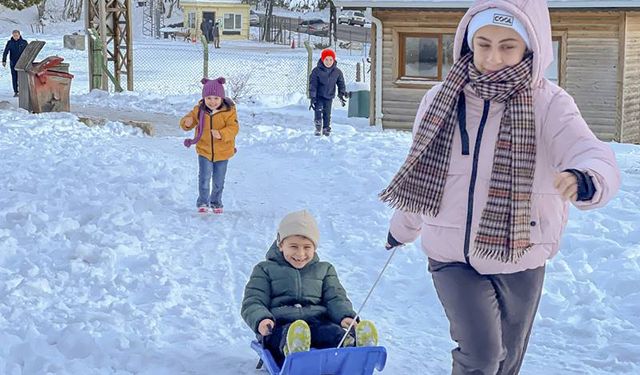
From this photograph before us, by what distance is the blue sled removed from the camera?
4.07 meters

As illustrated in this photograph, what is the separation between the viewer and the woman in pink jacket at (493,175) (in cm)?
328

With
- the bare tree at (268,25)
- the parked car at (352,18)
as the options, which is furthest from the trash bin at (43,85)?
the bare tree at (268,25)

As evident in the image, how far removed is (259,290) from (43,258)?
289cm

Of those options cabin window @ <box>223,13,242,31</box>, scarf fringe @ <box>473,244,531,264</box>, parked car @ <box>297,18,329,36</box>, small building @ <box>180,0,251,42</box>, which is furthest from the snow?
cabin window @ <box>223,13,242,31</box>

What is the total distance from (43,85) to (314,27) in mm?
41083

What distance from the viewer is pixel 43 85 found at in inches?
675

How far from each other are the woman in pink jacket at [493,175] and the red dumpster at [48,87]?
1464cm

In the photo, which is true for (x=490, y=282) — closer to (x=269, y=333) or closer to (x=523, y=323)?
Result: (x=523, y=323)

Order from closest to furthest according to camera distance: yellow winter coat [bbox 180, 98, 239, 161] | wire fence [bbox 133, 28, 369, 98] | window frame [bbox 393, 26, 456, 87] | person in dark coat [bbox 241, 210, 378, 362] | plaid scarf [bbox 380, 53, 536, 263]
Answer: plaid scarf [bbox 380, 53, 536, 263] < person in dark coat [bbox 241, 210, 378, 362] < yellow winter coat [bbox 180, 98, 239, 161] < window frame [bbox 393, 26, 456, 87] < wire fence [bbox 133, 28, 369, 98]

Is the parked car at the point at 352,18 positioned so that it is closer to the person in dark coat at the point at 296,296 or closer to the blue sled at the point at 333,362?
the person in dark coat at the point at 296,296

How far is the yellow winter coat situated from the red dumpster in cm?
897

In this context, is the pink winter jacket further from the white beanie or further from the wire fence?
the wire fence

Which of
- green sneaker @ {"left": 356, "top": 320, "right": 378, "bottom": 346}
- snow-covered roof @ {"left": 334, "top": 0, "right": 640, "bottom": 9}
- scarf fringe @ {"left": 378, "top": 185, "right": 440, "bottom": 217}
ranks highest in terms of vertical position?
snow-covered roof @ {"left": 334, "top": 0, "right": 640, "bottom": 9}

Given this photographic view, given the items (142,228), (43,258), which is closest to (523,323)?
(43,258)
